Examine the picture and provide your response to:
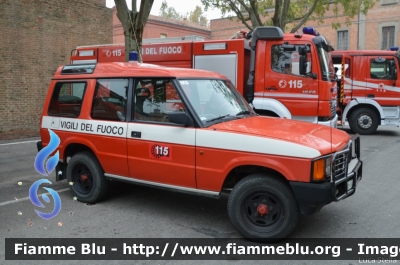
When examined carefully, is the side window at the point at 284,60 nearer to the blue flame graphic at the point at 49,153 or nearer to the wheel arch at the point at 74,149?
the wheel arch at the point at 74,149

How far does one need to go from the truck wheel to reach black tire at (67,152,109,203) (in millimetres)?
2118

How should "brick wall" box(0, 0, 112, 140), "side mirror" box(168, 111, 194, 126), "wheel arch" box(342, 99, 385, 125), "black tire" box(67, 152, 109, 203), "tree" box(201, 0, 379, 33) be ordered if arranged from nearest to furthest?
"side mirror" box(168, 111, 194, 126), "black tire" box(67, 152, 109, 203), "wheel arch" box(342, 99, 385, 125), "brick wall" box(0, 0, 112, 140), "tree" box(201, 0, 379, 33)

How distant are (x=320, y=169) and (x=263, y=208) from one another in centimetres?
75

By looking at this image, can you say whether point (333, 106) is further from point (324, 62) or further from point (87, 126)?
point (87, 126)

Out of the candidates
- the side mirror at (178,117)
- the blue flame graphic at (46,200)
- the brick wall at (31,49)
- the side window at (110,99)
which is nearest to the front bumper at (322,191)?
the side mirror at (178,117)

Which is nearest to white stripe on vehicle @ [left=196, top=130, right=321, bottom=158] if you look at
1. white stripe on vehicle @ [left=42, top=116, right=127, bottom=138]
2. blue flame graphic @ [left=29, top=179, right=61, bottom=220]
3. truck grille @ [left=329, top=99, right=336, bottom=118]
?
white stripe on vehicle @ [left=42, top=116, right=127, bottom=138]

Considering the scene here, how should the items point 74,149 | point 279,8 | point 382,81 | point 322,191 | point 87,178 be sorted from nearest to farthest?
point 322,191 < point 87,178 < point 74,149 < point 382,81 < point 279,8

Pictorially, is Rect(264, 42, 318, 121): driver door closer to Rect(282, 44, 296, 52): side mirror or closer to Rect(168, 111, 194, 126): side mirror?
Rect(282, 44, 296, 52): side mirror

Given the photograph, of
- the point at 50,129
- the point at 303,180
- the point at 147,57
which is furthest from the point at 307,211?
the point at 147,57

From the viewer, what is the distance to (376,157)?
954 centimetres

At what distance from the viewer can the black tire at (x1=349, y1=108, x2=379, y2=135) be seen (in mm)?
13250

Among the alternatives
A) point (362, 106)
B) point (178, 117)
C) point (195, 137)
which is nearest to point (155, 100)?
point (178, 117)

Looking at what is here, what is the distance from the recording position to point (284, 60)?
8672 mm

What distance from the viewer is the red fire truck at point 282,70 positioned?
8477mm
